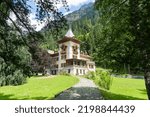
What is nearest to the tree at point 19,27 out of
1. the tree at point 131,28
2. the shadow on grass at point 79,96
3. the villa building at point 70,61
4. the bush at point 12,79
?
the tree at point 131,28

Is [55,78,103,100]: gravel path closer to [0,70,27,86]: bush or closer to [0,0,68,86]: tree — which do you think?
[0,0,68,86]: tree

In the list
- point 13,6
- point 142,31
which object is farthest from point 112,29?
point 13,6

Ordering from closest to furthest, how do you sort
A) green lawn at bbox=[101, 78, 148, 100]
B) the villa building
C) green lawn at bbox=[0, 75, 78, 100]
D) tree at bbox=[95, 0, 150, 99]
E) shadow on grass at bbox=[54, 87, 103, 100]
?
tree at bbox=[95, 0, 150, 99], shadow on grass at bbox=[54, 87, 103, 100], green lawn at bbox=[0, 75, 78, 100], green lawn at bbox=[101, 78, 148, 100], the villa building

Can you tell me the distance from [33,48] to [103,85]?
18807 mm

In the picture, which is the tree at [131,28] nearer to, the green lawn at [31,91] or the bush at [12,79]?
the green lawn at [31,91]

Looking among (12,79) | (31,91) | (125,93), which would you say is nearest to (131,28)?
(31,91)

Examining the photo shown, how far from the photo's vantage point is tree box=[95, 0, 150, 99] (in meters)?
12.0

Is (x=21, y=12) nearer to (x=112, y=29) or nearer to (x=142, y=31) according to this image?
(x=142, y=31)

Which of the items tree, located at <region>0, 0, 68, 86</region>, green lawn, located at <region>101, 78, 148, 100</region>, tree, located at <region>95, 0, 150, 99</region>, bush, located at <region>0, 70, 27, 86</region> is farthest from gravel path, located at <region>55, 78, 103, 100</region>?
bush, located at <region>0, 70, 27, 86</region>

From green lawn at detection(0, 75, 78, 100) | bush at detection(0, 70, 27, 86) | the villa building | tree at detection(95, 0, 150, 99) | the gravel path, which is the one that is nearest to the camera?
tree at detection(95, 0, 150, 99)

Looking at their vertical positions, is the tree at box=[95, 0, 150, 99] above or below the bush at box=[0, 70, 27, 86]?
above

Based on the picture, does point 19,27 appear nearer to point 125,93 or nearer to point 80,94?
point 80,94

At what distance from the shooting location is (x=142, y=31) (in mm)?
11758

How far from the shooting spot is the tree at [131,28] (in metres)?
12.0
